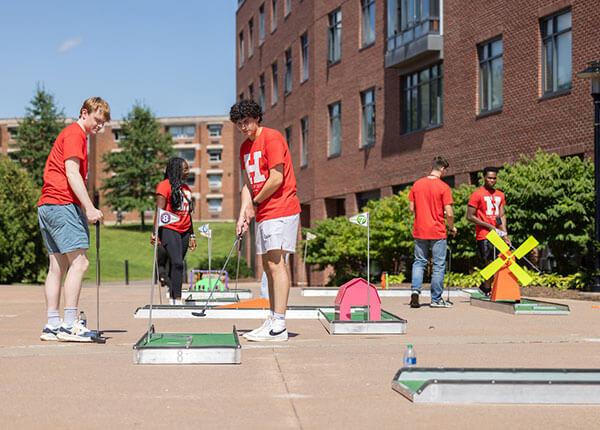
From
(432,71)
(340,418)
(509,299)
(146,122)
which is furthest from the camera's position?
(146,122)

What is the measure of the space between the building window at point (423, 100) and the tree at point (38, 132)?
5898 cm

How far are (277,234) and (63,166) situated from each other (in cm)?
203

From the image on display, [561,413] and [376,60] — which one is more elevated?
[376,60]

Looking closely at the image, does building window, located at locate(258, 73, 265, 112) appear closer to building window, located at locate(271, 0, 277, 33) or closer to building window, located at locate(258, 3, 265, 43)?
building window, located at locate(258, 3, 265, 43)

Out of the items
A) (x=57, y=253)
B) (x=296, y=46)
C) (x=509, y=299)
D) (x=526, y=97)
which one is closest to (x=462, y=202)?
(x=526, y=97)

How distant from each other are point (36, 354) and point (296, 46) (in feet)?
99.1

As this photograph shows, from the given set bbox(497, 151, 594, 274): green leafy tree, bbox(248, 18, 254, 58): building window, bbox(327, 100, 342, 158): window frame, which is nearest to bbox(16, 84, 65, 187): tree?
bbox(248, 18, 254, 58): building window

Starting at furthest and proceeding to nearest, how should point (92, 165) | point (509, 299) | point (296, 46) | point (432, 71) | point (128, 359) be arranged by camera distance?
1. point (92, 165)
2. point (296, 46)
3. point (432, 71)
4. point (509, 299)
5. point (128, 359)

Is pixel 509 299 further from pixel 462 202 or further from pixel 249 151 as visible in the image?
pixel 462 202

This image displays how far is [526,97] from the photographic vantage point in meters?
20.1

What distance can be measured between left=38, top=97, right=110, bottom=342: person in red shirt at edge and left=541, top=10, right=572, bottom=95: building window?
14096mm

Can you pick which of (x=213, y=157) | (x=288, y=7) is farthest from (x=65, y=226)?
(x=213, y=157)

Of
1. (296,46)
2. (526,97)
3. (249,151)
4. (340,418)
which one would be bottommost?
(340,418)

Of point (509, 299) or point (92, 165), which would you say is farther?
point (92, 165)
